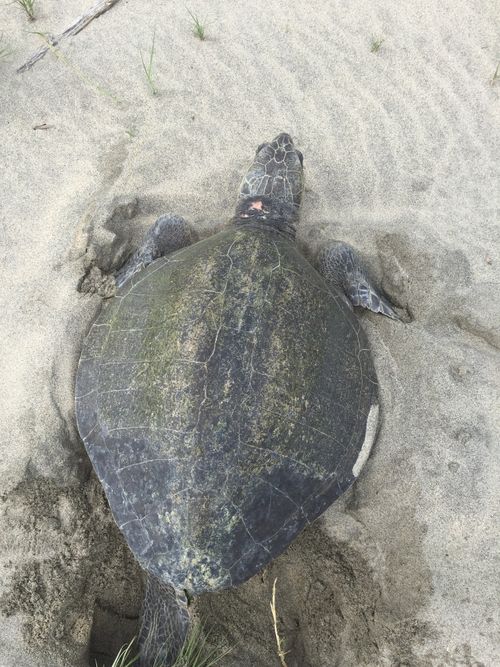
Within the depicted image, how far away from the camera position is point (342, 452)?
2.98 m

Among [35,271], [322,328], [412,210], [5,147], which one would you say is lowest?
[412,210]

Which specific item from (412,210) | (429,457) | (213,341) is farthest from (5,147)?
(429,457)

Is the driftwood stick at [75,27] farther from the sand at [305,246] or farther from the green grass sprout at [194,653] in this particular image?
the green grass sprout at [194,653]

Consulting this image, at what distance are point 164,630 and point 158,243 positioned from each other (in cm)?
235

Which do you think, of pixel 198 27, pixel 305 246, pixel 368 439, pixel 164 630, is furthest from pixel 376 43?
pixel 164 630

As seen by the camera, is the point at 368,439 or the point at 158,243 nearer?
the point at 368,439

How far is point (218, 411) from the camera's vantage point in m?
2.60

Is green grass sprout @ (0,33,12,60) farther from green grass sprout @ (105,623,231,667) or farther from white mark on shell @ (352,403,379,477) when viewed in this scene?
green grass sprout @ (105,623,231,667)

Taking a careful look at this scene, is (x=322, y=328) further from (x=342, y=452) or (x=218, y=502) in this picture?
(x=218, y=502)

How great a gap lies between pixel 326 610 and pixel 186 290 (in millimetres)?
1980

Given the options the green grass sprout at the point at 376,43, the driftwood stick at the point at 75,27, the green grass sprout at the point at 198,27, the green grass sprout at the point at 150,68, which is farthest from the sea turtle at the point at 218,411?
the driftwood stick at the point at 75,27

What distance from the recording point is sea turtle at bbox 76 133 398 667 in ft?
8.43

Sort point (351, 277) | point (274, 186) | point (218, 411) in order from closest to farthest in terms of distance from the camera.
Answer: point (218, 411), point (351, 277), point (274, 186)

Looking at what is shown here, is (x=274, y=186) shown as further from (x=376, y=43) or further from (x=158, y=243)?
→ (x=376, y=43)
